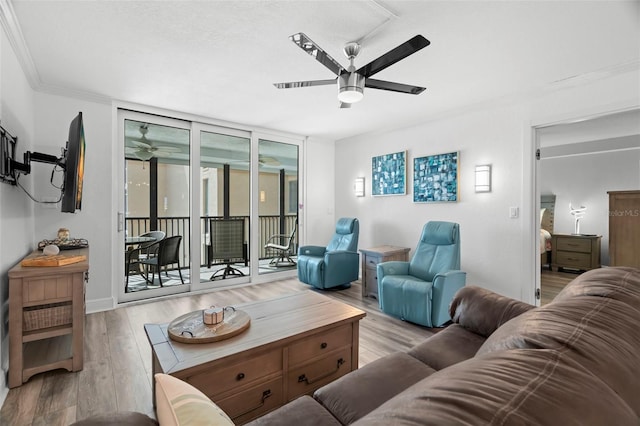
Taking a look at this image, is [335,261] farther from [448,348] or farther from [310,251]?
[448,348]

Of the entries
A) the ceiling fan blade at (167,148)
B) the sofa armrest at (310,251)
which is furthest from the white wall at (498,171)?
the ceiling fan blade at (167,148)

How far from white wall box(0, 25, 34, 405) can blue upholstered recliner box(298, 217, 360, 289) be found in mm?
3075

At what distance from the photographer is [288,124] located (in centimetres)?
459

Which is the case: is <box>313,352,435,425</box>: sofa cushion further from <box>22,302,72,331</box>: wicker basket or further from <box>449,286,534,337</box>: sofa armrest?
<box>22,302,72,331</box>: wicker basket

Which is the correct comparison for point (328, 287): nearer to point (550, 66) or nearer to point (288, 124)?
point (288, 124)

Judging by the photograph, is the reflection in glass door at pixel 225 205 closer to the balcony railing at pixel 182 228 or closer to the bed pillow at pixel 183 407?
the balcony railing at pixel 182 228

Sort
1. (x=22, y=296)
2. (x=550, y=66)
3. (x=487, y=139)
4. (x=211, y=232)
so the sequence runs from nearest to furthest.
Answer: (x=22, y=296)
(x=550, y=66)
(x=487, y=139)
(x=211, y=232)

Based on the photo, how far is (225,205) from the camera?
4992 millimetres

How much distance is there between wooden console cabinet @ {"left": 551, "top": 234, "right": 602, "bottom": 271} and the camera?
5.35 m

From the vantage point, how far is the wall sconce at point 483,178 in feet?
11.8

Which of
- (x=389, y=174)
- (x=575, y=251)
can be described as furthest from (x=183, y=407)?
(x=575, y=251)

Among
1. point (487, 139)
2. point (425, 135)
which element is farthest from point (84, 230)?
point (487, 139)

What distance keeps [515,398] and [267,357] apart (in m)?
1.40

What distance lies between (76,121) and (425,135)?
3.98 meters
